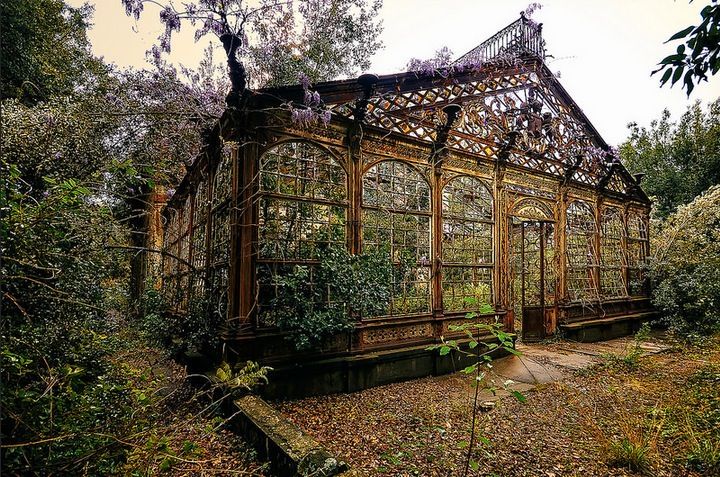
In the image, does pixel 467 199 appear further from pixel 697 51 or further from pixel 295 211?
pixel 697 51

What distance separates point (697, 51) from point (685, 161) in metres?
20.8

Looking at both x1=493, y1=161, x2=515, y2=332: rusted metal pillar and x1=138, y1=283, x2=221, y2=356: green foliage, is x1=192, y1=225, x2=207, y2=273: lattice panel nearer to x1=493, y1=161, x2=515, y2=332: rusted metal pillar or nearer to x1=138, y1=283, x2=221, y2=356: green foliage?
x1=138, y1=283, x2=221, y2=356: green foliage

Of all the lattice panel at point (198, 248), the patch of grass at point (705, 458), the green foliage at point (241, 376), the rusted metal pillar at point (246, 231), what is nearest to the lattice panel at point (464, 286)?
the patch of grass at point (705, 458)

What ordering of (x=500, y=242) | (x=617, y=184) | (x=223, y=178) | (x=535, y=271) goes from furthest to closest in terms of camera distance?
(x=617, y=184), (x=535, y=271), (x=500, y=242), (x=223, y=178)

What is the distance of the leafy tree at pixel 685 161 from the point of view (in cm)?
1692

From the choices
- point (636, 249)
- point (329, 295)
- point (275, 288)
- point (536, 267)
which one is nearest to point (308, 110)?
point (275, 288)

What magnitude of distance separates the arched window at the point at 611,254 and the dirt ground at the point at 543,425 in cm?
417

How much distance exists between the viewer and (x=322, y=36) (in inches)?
407

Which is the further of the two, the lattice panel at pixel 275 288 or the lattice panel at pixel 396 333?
the lattice panel at pixel 396 333

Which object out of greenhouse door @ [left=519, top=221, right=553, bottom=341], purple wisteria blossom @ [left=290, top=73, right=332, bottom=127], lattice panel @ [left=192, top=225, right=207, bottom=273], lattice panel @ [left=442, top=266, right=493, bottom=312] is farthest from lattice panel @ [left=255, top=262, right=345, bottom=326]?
greenhouse door @ [left=519, top=221, right=553, bottom=341]

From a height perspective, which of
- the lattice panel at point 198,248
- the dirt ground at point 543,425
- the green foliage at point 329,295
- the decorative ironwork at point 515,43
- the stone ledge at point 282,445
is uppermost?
the decorative ironwork at point 515,43

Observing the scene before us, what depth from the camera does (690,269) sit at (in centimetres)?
1092

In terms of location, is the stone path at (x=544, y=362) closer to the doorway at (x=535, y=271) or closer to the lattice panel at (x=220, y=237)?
the doorway at (x=535, y=271)

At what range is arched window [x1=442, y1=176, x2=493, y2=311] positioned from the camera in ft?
22.7
